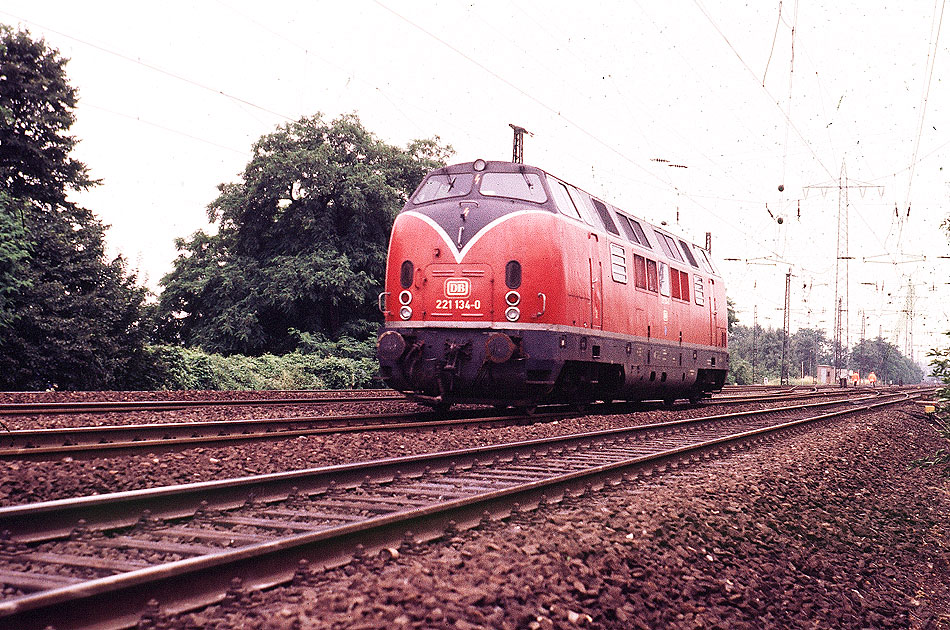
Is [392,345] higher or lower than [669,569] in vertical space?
higher

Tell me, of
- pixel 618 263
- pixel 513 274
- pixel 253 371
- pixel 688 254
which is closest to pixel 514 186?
pixel 513 274

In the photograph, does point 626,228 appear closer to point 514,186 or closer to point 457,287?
point 514,186

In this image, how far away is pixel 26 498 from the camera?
17.3ft

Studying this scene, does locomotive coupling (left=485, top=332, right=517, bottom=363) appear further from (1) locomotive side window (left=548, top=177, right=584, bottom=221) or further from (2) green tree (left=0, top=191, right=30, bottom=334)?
(2) green tree (left=0, top=191, right=30, bottom=334)

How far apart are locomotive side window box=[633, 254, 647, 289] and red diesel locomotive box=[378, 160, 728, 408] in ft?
1.34

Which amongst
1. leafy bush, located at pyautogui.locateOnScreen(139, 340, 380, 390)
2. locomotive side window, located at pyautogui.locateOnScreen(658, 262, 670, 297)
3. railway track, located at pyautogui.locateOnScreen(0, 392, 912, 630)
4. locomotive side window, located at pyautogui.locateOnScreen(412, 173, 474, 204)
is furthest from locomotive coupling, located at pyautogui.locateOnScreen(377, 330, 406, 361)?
Answer: leafy bush, located at pyautogui.locateOnScreen(139, 340, 380, 390)

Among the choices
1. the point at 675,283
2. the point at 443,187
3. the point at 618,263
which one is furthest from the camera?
the point at 675,283

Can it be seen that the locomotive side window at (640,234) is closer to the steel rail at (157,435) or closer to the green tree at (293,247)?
the steel rail at (157,435)

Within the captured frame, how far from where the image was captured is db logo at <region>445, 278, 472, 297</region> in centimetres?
1150

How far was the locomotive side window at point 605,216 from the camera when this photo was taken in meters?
13.6

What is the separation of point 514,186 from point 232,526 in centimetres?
838

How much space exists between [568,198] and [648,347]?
360 cm

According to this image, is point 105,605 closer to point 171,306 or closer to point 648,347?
point 648,347

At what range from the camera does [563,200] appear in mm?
12289
